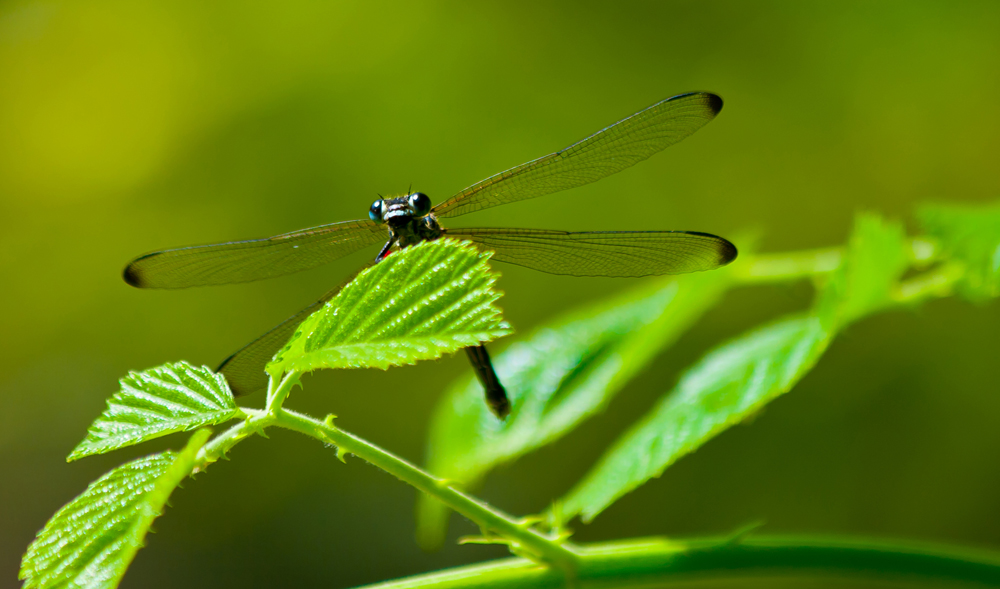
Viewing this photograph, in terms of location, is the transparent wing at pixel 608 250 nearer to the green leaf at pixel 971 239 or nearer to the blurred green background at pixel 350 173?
the green leaf at pixel 971 239

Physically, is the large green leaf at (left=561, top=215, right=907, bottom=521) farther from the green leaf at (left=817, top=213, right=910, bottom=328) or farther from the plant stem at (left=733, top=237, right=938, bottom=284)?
the plant stem at (left=733, top=237, right=938, bottom=284)

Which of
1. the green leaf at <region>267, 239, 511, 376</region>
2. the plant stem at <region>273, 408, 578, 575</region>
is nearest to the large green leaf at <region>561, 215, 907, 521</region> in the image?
the plant stem at <region>273, 408, 578, 575</region>

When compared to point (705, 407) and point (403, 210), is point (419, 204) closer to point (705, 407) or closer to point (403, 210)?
point (403, 210)

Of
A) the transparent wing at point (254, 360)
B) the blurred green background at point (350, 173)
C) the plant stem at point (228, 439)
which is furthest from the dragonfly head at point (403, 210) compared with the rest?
the blurred green background at point (350, 173)

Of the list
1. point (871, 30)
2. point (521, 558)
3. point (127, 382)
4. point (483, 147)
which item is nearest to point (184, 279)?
point (127, 382)

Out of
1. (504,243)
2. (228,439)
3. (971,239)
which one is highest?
(504,243)

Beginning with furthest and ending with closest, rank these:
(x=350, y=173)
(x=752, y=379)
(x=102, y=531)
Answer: (x=350, y=173), (x=752, y=379), (x=102, y=531)

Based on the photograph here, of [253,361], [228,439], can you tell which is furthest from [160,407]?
[253,361]

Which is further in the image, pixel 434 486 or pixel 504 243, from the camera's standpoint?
pixel 504 243
